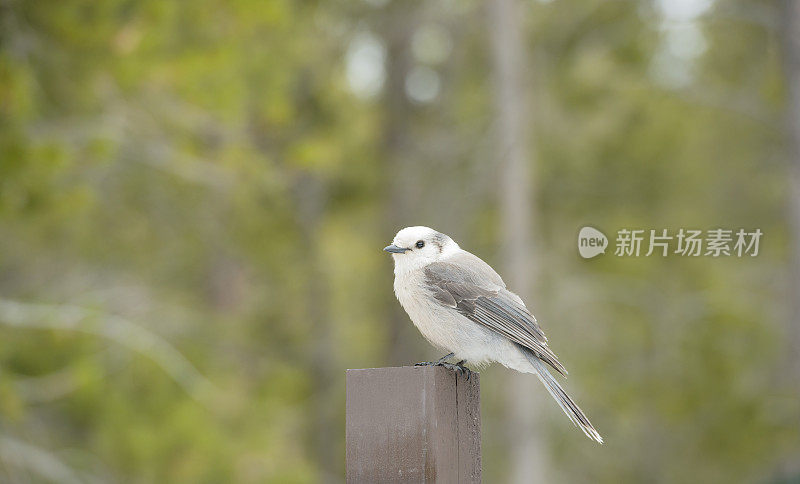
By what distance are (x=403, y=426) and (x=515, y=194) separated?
363 inches

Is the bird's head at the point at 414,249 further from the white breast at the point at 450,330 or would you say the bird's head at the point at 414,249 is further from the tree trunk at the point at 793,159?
the tree trunk at the point at 793,159

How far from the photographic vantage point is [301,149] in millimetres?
9375

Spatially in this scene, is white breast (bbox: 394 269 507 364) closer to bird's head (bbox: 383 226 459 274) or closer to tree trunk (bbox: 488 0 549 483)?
bird's head (bbox: 383 226 459 274)

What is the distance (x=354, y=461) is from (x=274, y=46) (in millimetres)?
8383

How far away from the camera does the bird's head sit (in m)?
4.11

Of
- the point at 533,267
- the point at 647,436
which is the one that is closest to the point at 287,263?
the point at 533,267

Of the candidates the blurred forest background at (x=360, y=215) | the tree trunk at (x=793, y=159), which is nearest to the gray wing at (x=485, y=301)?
the blurred forest background at (x=360, y=215)

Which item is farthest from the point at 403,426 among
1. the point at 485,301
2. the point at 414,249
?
the point at 414,249

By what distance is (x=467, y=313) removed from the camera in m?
3.91

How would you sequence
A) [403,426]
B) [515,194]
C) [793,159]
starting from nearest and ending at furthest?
[403,426], [793,159], [515,194]

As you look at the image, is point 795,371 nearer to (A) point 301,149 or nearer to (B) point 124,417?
(A) point 301,149

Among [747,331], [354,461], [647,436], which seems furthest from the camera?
[647,436]

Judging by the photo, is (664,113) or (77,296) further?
(664,113)

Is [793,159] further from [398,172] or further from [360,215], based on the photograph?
[360,215]
